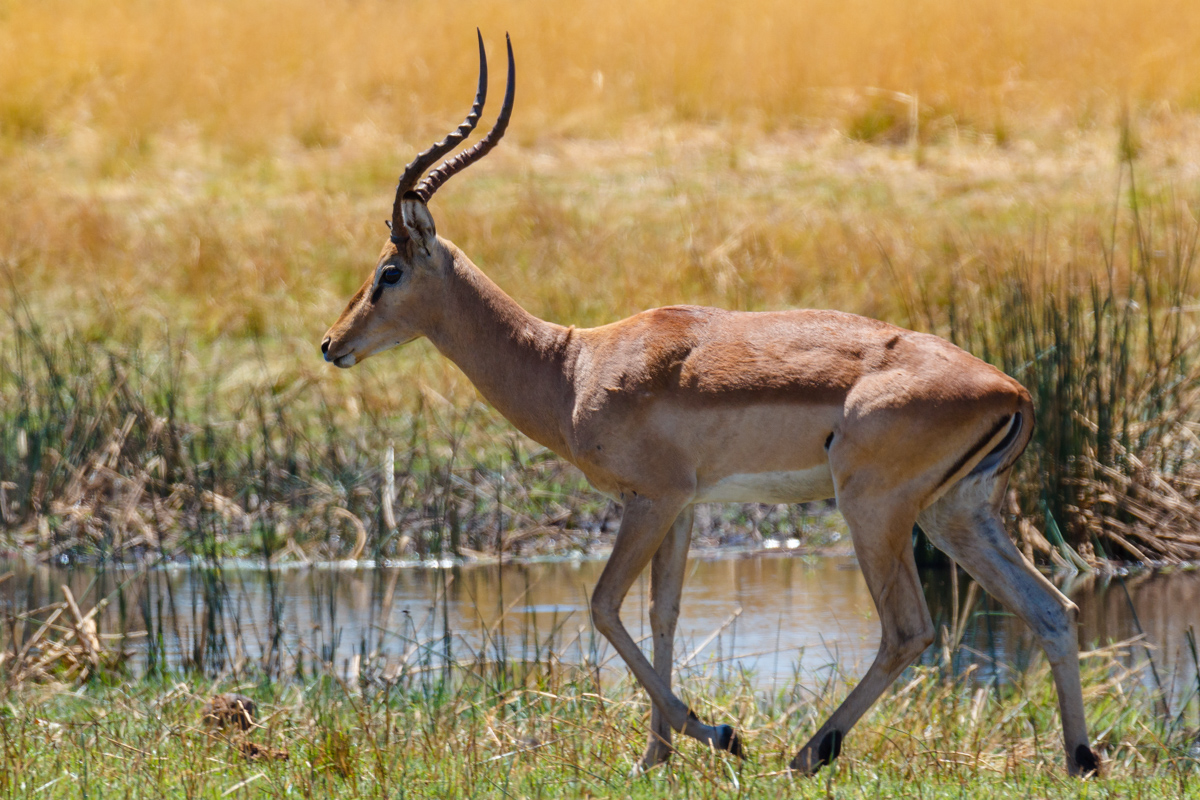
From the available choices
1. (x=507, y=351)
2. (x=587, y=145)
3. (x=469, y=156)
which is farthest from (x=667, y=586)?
(x=587, y=145)

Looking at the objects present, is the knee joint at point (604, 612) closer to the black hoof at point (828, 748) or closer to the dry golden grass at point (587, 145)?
the black hoof at point (828, 748)

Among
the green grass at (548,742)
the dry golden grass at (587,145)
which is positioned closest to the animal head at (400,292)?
the green grass at (548,742)

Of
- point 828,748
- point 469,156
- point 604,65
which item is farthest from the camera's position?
point 604,65

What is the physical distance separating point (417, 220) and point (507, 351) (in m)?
0.59

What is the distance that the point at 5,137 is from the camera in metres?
19.2

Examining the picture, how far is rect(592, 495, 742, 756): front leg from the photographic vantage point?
5.51 meters

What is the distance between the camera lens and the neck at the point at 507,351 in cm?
605

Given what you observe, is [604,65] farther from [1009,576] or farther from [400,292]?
[1009,576]

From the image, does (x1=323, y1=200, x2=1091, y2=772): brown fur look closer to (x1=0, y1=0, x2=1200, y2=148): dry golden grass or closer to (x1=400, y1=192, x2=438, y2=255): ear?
(x1=400, y1=192, x2=438, y2=255): ear

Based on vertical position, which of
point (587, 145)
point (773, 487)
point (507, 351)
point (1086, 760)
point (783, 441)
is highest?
point (587, 145)

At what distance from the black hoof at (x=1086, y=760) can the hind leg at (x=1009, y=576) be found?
1.0 inches

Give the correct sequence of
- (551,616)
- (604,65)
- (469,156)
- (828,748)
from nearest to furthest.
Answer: (828,748) → (469,156) → (551,616) → (604,65)

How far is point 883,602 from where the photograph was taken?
538 centimetres

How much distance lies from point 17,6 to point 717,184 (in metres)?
14.2
